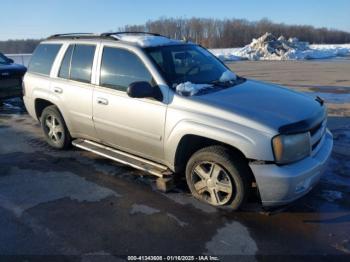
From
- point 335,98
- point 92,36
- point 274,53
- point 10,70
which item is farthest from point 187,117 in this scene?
point 274,53

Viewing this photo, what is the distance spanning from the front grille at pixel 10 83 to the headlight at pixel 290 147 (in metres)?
8.29

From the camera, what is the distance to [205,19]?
8875 cm

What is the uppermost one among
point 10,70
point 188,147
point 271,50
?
point 10,70

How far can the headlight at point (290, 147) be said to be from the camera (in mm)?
3619

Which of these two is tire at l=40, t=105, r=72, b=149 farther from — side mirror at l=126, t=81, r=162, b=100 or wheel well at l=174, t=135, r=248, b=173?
wheel well at l=174, t=135, r=248, b=173

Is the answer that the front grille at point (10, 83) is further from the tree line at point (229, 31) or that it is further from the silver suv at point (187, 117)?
the tree line at point (229, 31)

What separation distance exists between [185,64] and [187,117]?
107cm

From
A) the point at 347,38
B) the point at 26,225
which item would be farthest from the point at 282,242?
the point at 347,38

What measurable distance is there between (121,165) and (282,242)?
2.71 m

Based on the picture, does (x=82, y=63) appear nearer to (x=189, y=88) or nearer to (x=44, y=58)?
(x=44, y=58)

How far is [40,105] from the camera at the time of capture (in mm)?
6477

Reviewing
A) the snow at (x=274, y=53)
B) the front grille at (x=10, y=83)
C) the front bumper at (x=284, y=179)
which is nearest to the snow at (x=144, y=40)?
the front bumper at (x=284, y=179)

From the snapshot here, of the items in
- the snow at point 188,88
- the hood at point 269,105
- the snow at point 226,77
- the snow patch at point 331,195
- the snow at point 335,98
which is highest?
the snow at point 226,77

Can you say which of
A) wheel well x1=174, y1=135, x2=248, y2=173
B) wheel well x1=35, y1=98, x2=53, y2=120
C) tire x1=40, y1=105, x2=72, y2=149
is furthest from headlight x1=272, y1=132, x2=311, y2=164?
wheel well x1=35, y1=98, x2=53, y2=120
